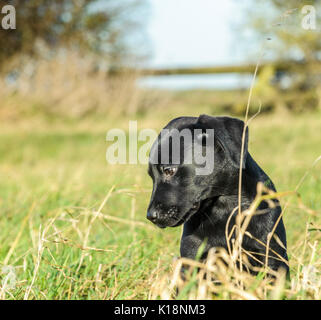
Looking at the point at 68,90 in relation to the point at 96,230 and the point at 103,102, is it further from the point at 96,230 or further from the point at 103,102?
the point at 96,230

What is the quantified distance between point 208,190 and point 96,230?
6.84ft

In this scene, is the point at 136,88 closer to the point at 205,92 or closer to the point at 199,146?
the point at 205,92

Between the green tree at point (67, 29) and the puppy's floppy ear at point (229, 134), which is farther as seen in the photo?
the green tree at point (67, 29)

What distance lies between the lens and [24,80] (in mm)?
14984

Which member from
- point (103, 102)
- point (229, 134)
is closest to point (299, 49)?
point (103, 102)

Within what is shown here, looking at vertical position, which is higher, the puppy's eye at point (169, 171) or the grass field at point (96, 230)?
the puppy's eye at point (169, 171)

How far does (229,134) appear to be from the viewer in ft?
9.34

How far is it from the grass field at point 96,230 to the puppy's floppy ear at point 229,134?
0.51m

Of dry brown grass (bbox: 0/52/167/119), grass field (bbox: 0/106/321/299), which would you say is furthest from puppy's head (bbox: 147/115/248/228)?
dry brown grass (bbox: 0/52/167/119)

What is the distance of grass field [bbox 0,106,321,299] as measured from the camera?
300 cm

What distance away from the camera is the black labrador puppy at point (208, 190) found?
2779mm

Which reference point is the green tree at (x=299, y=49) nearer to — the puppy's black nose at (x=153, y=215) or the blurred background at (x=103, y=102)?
the blurred background at (x=103, y=102)

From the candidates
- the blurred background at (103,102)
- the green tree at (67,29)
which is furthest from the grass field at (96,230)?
the green tree at (67,29)

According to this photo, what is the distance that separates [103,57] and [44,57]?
2476 mm
